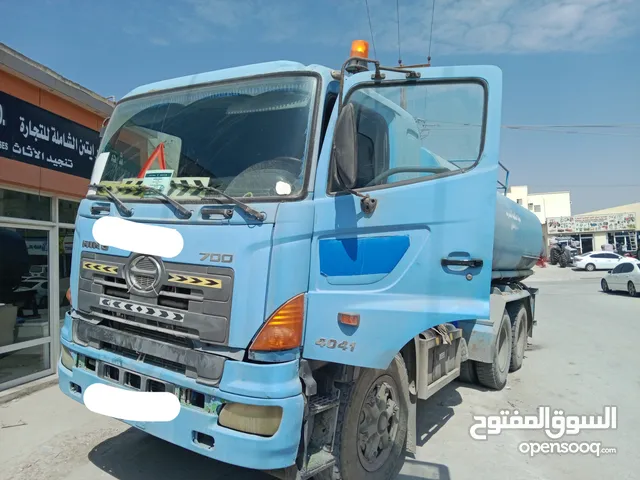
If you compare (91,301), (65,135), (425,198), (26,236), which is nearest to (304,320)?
(425,198)

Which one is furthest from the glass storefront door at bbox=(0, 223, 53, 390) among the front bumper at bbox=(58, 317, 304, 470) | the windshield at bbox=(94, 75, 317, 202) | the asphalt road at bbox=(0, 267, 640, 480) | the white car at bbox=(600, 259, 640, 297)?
the white car at bbox=(600, 259, 640, 297)

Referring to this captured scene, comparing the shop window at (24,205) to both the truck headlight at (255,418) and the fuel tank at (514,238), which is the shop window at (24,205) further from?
the fuel tank at (514,238)

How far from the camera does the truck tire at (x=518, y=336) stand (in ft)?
22.8

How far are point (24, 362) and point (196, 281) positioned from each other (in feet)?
14.6

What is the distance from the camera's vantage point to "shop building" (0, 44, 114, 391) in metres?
5.39

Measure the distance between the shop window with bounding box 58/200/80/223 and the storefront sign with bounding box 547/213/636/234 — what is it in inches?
1860

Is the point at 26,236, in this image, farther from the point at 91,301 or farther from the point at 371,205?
the point at 371,205

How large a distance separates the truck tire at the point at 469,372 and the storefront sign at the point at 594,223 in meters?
44.8

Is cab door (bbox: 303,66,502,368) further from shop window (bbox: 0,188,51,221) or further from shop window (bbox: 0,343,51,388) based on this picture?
shop window (bbox: 0,343,51,388)

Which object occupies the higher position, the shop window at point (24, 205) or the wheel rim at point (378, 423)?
the shop window at point (24, 205)

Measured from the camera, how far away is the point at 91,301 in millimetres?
3346

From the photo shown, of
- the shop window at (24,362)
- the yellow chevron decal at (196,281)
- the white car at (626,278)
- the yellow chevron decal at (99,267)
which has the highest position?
the yellow chevron decal at (99,267)

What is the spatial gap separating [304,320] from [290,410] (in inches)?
20.3

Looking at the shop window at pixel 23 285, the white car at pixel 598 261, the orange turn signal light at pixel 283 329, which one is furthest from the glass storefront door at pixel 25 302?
the white car at pixel 598 261
